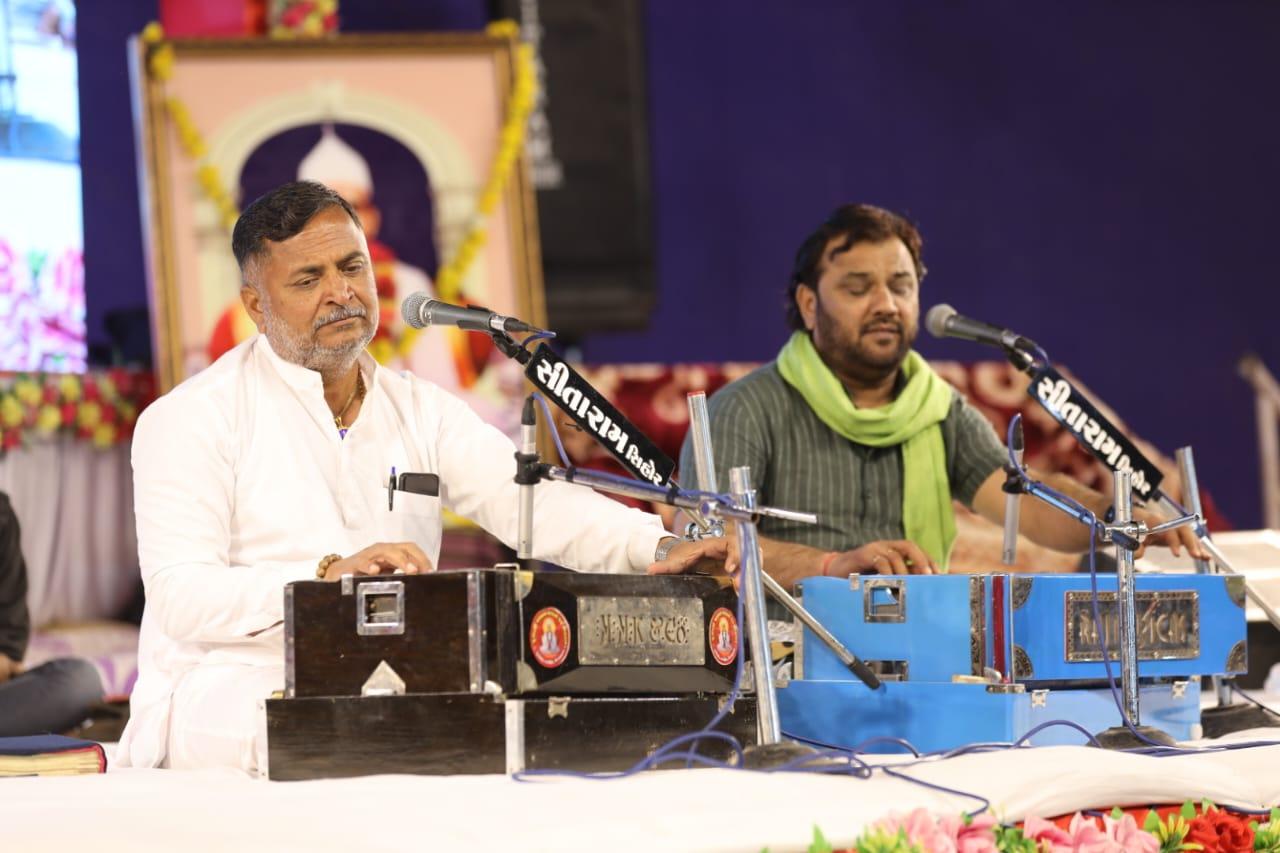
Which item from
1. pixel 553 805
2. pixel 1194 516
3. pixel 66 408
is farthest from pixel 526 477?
pixel 66 408

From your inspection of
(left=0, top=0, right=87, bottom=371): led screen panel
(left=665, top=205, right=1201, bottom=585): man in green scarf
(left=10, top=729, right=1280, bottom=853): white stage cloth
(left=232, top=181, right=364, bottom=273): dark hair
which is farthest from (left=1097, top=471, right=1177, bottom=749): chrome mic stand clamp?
(left=0, top=0, right=87, bottom=371): led screen panel

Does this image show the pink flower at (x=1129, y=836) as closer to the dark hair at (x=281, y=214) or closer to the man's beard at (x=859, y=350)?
the dark hair at (x=281, y=214)

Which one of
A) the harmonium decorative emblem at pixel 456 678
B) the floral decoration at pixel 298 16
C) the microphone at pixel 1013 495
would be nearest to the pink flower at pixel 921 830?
the harmonium decorative emblem at pixel 456 678

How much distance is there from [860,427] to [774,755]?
173cm

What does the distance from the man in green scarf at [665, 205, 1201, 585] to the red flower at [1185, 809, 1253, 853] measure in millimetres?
1462

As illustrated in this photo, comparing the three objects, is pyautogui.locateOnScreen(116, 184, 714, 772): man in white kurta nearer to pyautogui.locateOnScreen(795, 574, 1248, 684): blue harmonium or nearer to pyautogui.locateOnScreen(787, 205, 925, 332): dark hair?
pyautogui.locateOnScreen(795, 574, 1248, 684): blue harmonium

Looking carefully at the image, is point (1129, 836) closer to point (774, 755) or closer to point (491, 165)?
point (774, 755)

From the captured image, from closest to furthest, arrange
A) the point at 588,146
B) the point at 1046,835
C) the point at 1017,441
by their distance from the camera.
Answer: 1. the point at 1046,835
2. the point at 1017,441
3. the point at 588,146

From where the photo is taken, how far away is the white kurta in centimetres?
284

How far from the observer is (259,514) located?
3.04 metres

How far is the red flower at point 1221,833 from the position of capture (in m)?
2.58

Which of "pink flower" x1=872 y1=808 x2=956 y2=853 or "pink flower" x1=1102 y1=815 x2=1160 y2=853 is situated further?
"pink flower" x1=1102 y1=815 x2=1160 y2=853

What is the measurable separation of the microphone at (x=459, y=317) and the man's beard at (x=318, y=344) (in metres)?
0.34

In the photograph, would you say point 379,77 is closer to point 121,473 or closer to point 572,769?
point 121,473
